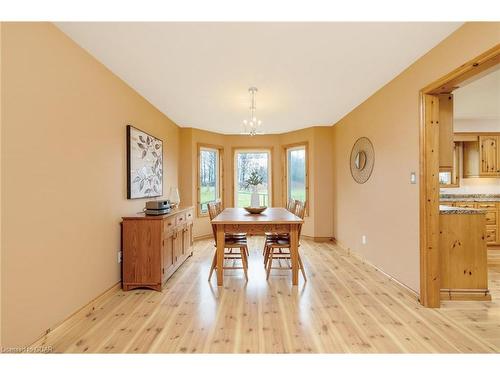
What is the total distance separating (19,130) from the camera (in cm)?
162

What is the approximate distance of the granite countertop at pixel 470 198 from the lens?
14.7 ft

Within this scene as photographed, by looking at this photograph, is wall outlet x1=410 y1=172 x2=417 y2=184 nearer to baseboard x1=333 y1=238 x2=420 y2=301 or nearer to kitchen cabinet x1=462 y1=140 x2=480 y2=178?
baseboard x1=333 y1=238 x2=420 y2=301

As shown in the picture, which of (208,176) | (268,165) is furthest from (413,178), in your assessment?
(208,176)

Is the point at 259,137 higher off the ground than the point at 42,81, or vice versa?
the point at 259,137

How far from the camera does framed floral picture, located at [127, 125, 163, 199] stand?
3.04 metres

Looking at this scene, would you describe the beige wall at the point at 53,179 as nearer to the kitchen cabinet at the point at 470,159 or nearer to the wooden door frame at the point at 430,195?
the wooden door frame at the point at 430,195

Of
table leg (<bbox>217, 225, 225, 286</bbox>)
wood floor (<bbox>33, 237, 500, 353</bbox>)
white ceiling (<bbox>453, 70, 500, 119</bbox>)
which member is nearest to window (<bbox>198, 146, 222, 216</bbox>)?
table leg (<bbox>217, 225, 225, 286</bbox>)

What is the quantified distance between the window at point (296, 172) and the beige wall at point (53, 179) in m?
3.84

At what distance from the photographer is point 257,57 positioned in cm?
240
